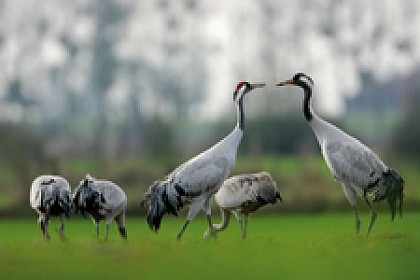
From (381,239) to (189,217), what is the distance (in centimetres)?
224

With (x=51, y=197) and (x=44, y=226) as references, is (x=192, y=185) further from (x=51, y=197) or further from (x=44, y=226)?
(x=44, y=226)

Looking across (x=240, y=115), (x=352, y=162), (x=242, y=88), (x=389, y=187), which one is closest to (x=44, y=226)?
(x=240, y=115)

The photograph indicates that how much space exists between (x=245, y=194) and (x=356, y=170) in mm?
1460

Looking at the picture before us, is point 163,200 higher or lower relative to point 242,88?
lower

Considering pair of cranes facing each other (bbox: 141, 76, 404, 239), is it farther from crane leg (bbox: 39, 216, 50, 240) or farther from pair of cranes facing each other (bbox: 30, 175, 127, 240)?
crane leg (bbox: 39, 216, 50, 240)

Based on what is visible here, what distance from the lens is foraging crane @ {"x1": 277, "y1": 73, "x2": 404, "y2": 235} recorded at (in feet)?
31.6

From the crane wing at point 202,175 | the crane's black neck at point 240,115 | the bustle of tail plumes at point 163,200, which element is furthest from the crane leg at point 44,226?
the crane's black neck at point 240,115

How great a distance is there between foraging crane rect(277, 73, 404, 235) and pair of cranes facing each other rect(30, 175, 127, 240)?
2.60 m

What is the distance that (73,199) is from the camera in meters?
9.68

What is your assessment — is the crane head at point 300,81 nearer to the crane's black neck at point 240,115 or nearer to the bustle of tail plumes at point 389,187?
the crane's black neck at point 240,115

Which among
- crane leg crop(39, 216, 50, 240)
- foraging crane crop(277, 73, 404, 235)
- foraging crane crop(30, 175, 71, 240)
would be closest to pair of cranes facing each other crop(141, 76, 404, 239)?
foraging crane crop(277, 73, 404, 235)

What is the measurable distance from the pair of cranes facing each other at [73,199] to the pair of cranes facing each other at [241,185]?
0.49 metres

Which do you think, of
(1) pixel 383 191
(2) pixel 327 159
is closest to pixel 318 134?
(2) pixel 327 159

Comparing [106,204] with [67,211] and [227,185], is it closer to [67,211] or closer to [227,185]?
[67,211]
